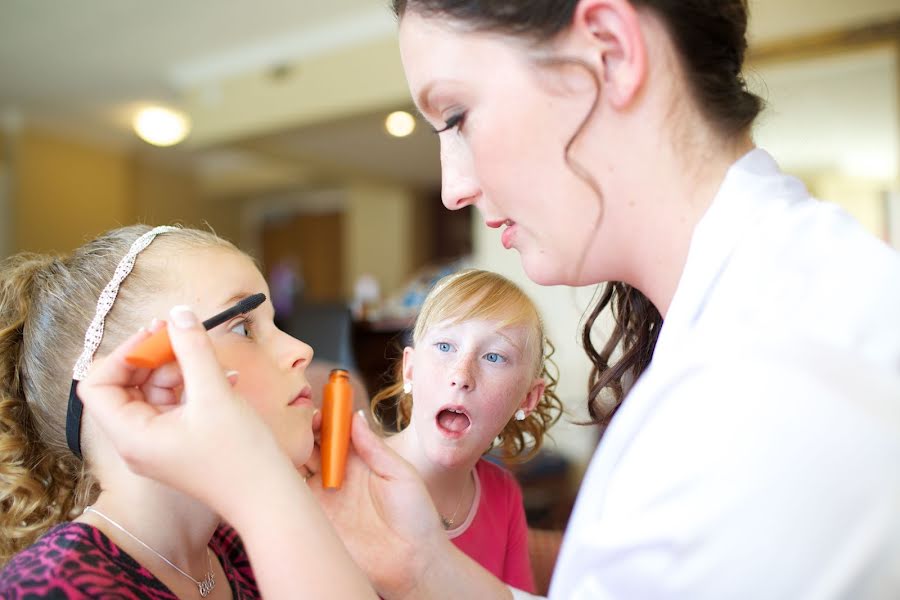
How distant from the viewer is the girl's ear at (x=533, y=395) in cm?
131

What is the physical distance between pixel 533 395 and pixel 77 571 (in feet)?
2.69

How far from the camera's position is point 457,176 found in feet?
2.67

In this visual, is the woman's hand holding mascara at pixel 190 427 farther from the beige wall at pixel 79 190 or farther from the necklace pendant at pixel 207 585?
the beige wall at pixel 79 190

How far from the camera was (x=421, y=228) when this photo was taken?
8219 mm

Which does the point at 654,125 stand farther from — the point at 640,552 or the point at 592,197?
the point at 640,552

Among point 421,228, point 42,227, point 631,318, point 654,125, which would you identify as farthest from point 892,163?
point 42,227

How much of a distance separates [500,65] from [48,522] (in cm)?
86

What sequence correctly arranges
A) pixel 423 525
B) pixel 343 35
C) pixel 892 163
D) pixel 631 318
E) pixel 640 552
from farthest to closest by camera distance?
pixel 343 35, pixel 892 163, pixel 631 318, pixel 423 525, pixel 640 552

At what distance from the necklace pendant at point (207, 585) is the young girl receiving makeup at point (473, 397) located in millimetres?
414

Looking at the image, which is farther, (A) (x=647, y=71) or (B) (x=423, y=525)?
(B) (x=423, y=525)

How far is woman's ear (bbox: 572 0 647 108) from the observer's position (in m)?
0.63

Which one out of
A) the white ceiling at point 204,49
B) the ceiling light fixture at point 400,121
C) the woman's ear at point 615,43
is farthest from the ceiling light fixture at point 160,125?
the woman's ear at point 615,43

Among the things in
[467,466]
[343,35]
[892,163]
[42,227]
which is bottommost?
[42,227]

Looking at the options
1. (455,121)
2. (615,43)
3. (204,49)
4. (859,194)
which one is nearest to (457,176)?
(455,121)
